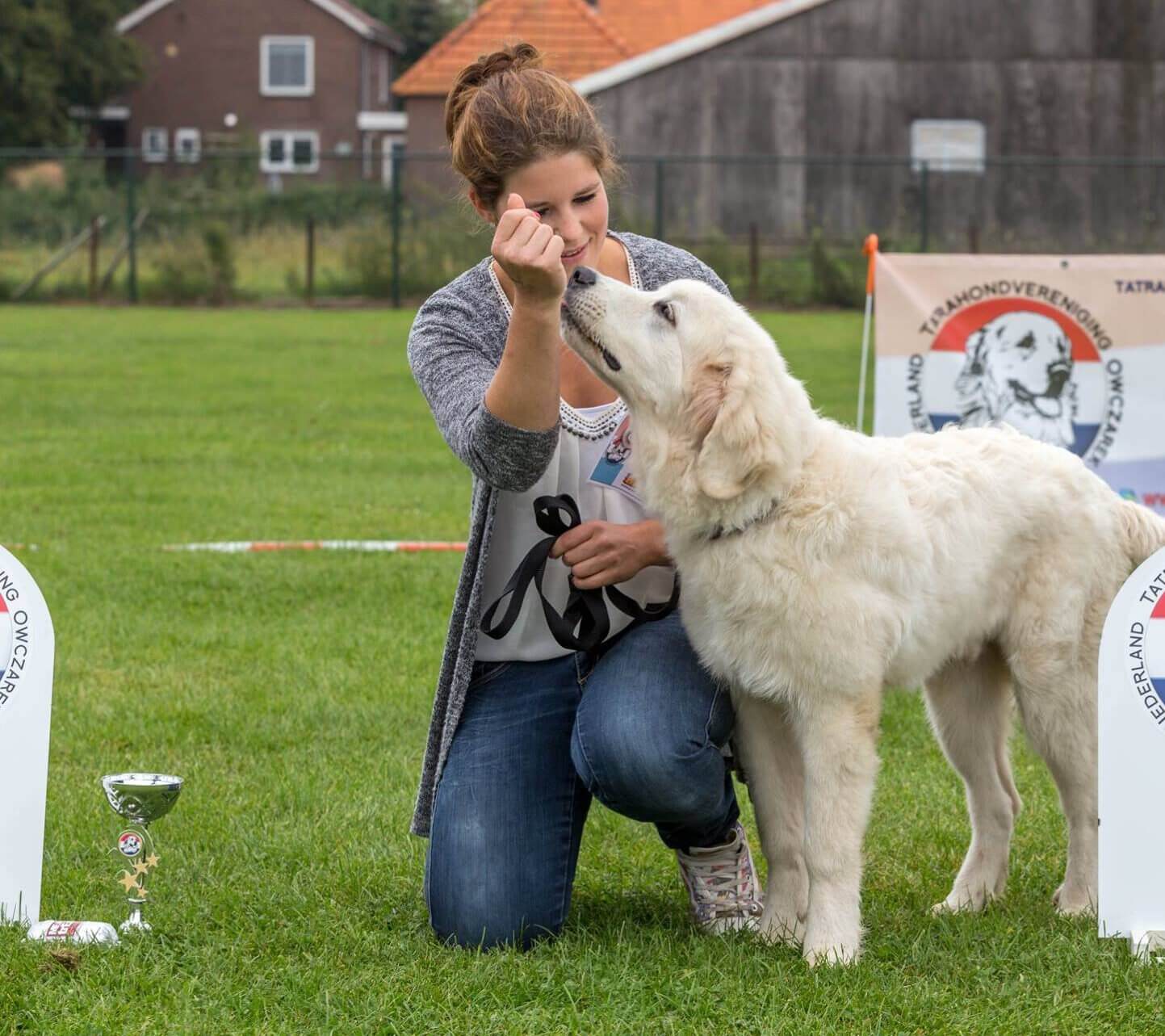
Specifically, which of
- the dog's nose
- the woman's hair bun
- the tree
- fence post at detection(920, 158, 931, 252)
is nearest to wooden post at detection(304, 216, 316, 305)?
fence post at detection(920, 158, 931, 252)

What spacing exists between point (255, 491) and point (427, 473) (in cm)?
128

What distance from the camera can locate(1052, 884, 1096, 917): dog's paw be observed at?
372 cm

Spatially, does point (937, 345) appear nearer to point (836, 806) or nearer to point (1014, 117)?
point (836, 806)

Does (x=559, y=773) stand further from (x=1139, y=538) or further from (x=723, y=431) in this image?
(x=1139, y=538)

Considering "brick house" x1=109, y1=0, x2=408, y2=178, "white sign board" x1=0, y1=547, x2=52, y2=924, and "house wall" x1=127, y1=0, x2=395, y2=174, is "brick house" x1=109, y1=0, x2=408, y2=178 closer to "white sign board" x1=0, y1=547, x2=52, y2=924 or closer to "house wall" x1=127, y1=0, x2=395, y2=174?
"house wall" x1=127, y1=0, x2=395, y2=174

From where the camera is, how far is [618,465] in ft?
12.5

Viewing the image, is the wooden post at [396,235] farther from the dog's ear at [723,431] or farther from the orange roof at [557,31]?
the dog's ear at [723,431]

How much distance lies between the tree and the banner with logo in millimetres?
39784

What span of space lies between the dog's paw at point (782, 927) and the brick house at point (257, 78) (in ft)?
163

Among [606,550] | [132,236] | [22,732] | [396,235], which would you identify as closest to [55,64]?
[132,236]

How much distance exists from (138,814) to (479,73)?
1.85 m

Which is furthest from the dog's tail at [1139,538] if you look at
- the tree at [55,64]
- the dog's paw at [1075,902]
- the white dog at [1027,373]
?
the tree at [55,64]

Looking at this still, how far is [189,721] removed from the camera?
5.24 metres

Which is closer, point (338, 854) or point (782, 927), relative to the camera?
point (782, 927)
